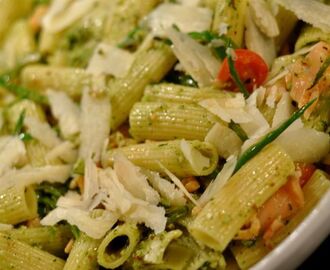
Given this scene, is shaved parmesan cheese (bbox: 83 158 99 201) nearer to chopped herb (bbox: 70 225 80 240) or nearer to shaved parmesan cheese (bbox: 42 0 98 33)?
chopped herb (bbox: 70 225 80 240)

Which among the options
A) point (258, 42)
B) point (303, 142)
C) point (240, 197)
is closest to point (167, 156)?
point (240, 197)

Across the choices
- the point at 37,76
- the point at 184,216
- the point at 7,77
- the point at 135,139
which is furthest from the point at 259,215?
the point at 7,77

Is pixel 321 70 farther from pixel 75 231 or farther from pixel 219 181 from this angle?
pixel 75 231

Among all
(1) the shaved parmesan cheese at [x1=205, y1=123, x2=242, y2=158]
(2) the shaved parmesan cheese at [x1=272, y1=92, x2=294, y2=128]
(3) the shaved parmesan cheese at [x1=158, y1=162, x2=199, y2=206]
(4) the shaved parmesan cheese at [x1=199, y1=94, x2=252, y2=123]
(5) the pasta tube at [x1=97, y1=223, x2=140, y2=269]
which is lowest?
(5) the pasta tube at [x1=97, y1=223, x2=140, y2=269]

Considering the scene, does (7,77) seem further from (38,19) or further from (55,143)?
(55,143)

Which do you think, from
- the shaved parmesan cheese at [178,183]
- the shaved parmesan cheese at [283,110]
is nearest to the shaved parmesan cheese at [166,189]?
the shaved parmesan cheese at [178,183]

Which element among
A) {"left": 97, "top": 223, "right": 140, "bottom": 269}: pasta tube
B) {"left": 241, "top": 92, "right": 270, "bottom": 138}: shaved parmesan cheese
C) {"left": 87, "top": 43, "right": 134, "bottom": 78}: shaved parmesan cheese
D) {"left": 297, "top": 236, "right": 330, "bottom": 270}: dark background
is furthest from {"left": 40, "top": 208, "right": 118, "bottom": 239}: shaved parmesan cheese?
{"left": 297, "top": 236, "right": 330, "bottom": 270}: dark background
